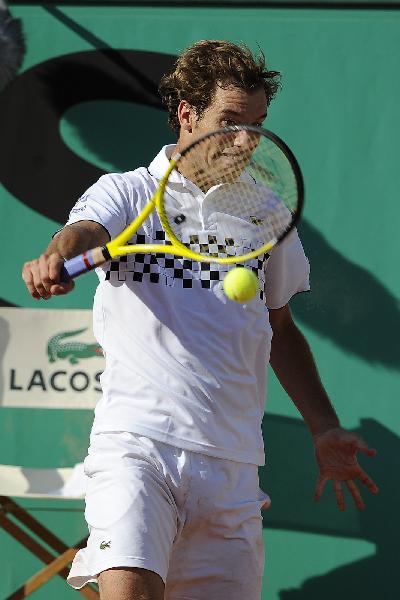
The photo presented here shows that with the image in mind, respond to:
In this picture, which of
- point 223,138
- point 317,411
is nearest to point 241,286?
point 223,138

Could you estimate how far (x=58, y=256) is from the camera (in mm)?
2496

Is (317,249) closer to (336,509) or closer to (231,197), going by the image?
(336,509)

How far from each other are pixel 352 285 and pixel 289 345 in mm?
1123

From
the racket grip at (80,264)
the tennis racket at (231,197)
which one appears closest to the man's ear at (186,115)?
the tennis racket at (231,197)

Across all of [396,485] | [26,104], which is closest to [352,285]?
[396,485]

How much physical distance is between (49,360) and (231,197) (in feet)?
5.24

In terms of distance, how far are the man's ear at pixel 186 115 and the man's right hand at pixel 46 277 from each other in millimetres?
858

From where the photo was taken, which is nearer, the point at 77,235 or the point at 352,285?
the point at 77,235

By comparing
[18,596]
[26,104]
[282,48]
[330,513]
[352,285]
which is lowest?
[18,596]

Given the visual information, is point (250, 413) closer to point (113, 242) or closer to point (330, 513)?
point (113, 242)

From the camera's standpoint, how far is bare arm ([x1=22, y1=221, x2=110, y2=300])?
2449mm

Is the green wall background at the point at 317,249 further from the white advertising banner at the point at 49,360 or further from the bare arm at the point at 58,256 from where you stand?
the bare arm at the point at 58,256

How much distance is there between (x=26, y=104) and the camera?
14.9ft

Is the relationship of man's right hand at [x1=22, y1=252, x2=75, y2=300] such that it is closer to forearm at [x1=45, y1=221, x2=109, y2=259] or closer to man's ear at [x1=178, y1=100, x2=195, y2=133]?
forearm at [x1=45, y1=221, x2=109, y2=259]
